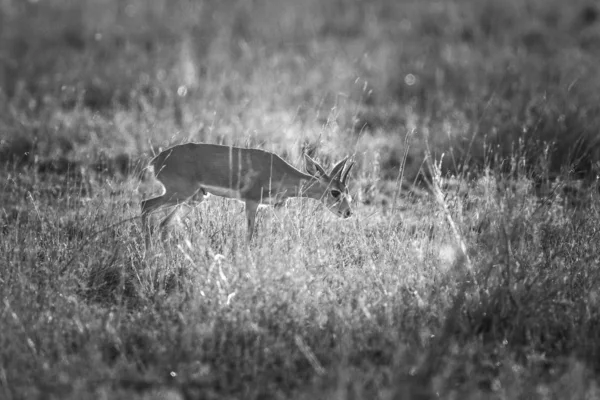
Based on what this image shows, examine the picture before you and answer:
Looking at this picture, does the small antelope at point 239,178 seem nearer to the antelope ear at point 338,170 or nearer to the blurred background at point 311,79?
the antelope ear at point 338,170

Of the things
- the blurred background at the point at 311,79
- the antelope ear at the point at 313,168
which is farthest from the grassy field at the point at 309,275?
the antelope ear at the point at 313,168

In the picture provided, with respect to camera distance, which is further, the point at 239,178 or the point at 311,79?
the point at 311,79

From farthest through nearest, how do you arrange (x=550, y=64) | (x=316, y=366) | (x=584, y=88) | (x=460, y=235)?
A: (x=550, y=64) < (x=584, y=88) < (x=460, y=235) < (x=316, y=366)

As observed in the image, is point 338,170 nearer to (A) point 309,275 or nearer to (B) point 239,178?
(B) point 239,178

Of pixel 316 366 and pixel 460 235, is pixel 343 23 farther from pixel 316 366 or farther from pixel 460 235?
pixel 316 366

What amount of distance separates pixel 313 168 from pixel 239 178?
634mm

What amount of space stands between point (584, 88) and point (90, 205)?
7.21 m

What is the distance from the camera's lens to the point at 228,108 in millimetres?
10078

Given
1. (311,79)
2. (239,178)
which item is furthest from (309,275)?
(311,79)

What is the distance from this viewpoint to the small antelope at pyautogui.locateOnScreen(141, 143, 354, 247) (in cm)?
594

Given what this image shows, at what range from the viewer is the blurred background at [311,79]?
818 cm

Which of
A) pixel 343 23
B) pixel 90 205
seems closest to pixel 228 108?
pixel 90 205

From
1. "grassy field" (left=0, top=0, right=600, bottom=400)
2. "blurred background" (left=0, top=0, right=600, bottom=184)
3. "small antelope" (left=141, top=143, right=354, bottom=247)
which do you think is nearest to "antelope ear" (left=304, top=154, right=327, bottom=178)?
"small antelope" (left=141, top=143, right=354, bottom=247)

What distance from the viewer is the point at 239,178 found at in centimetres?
586
